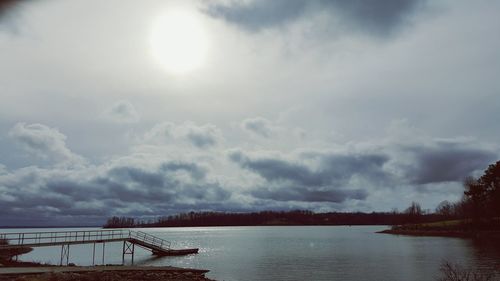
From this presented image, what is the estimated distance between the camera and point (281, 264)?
64.1 metres

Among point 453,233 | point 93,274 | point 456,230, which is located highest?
point 93,274

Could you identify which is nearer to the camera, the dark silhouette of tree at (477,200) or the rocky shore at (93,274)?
the rocky shore at (93,274)

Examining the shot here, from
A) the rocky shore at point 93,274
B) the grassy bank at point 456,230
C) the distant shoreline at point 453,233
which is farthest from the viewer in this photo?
the grassy bank at point 456,230

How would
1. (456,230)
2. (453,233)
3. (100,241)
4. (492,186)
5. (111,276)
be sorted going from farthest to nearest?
(456,230), (453,233), (492,186), (100,241), (111,276)

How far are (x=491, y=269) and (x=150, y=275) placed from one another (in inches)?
1619

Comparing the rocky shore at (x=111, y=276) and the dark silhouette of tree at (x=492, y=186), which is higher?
the dark silhouette of tree at (x=492, y=186)

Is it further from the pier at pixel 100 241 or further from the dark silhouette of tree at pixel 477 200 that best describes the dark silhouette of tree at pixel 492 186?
the pier at pixel 100 241

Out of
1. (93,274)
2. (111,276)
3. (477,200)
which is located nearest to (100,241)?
(93,274)

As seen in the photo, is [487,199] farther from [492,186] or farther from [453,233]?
[453,233]

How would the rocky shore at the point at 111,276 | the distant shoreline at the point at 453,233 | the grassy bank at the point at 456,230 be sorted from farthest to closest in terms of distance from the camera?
the grassy bank at the point at 456,230 < the distant shoreline at the point at 453,233 < the rocky shore at the point at 111,276

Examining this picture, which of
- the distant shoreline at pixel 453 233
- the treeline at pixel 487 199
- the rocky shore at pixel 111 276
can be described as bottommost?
the distant shoreline at pixel 453 233

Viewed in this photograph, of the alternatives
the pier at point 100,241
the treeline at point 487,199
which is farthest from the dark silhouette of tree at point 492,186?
the pier at point 100,241

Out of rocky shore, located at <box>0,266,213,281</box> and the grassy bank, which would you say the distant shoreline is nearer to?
the grassy bank

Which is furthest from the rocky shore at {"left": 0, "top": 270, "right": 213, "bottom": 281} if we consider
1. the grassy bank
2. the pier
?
the grassy bank
